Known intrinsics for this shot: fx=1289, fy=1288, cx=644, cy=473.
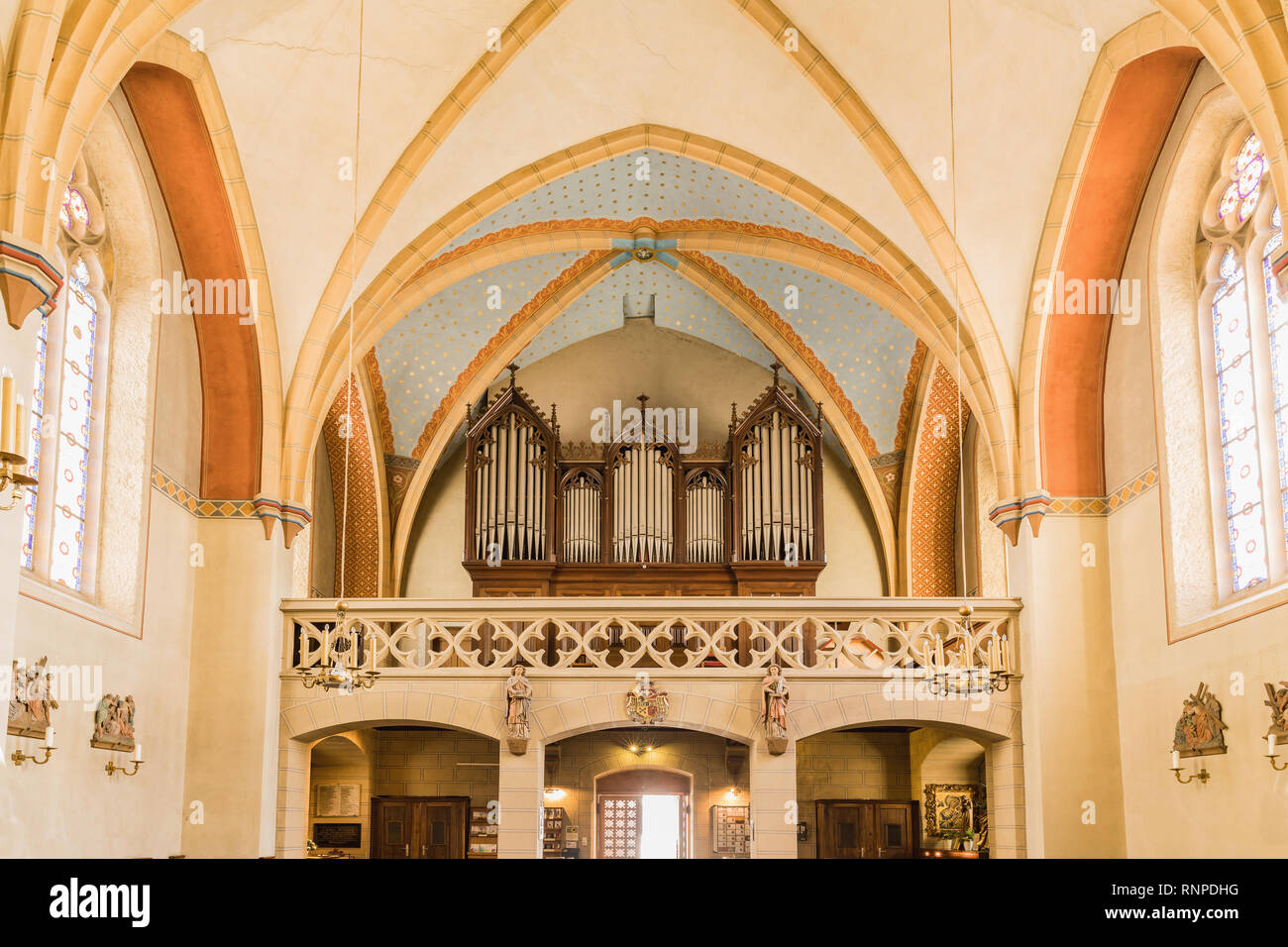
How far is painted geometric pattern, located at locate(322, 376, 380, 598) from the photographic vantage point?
16.1 meters

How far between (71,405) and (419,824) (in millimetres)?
7597

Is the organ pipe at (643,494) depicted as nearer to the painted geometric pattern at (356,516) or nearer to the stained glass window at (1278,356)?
the painted geometric pattern at (356,516)

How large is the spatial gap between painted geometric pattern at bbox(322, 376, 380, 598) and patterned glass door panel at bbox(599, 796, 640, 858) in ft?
12.9

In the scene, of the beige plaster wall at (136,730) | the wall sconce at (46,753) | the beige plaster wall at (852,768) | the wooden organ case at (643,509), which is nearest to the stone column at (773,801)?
the wooden organ case at (643,509)

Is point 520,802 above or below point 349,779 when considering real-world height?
below

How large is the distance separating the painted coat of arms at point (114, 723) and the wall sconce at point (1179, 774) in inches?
305

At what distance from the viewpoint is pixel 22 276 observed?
7.09 metres

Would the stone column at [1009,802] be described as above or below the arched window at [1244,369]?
below

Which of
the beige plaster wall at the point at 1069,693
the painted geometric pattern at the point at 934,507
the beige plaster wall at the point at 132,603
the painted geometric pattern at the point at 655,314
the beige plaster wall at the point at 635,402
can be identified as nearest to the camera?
the beige plaster wall at the point at 132,603

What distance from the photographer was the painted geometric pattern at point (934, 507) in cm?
1591

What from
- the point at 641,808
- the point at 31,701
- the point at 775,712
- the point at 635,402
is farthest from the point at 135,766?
Answer: the point at 635,402

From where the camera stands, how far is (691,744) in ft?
51.5

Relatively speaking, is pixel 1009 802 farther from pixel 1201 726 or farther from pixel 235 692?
pixel 235 692
